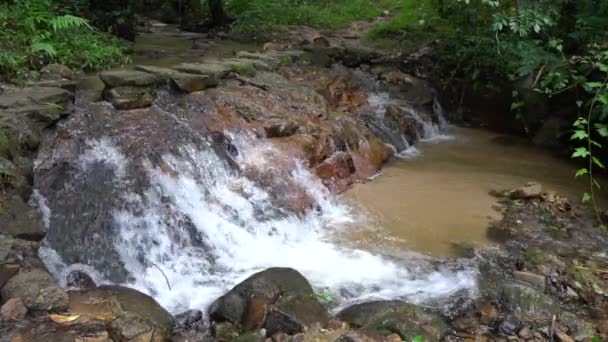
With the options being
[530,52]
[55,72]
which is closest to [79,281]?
[55,72]

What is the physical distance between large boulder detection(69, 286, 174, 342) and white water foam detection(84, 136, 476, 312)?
367 millimetres

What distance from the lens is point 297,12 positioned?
13.9m

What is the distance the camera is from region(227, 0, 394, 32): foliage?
1265 centimetres

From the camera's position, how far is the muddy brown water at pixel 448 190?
574 centimetres

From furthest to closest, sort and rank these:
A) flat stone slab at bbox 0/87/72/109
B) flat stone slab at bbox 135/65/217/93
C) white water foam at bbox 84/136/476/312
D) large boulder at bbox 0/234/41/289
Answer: flat stone slab at bbox 135/65/217/93
flat stone slab at bbox 0/87/72/109
white water foam at bbox 84/136/476/312
large boulder at bbox 0/234/41/289

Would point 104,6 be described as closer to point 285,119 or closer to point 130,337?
point 285,119

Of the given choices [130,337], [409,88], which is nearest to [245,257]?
[130,337]

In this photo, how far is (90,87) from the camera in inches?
262

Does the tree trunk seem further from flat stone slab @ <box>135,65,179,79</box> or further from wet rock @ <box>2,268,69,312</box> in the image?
wet rock @ <box>2,268,69,312</box>

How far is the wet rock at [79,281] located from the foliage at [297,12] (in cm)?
838

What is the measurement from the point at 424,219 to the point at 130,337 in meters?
3.42

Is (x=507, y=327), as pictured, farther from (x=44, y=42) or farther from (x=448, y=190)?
(x=44, y=42)

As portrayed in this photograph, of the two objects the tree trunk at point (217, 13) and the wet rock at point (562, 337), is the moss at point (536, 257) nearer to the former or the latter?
the wet rock at point (562, 337)

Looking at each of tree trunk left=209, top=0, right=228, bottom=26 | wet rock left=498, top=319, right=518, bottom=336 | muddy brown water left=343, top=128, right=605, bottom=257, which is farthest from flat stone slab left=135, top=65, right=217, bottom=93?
tree trunk left=209, top=0, right=228, bottom=26
